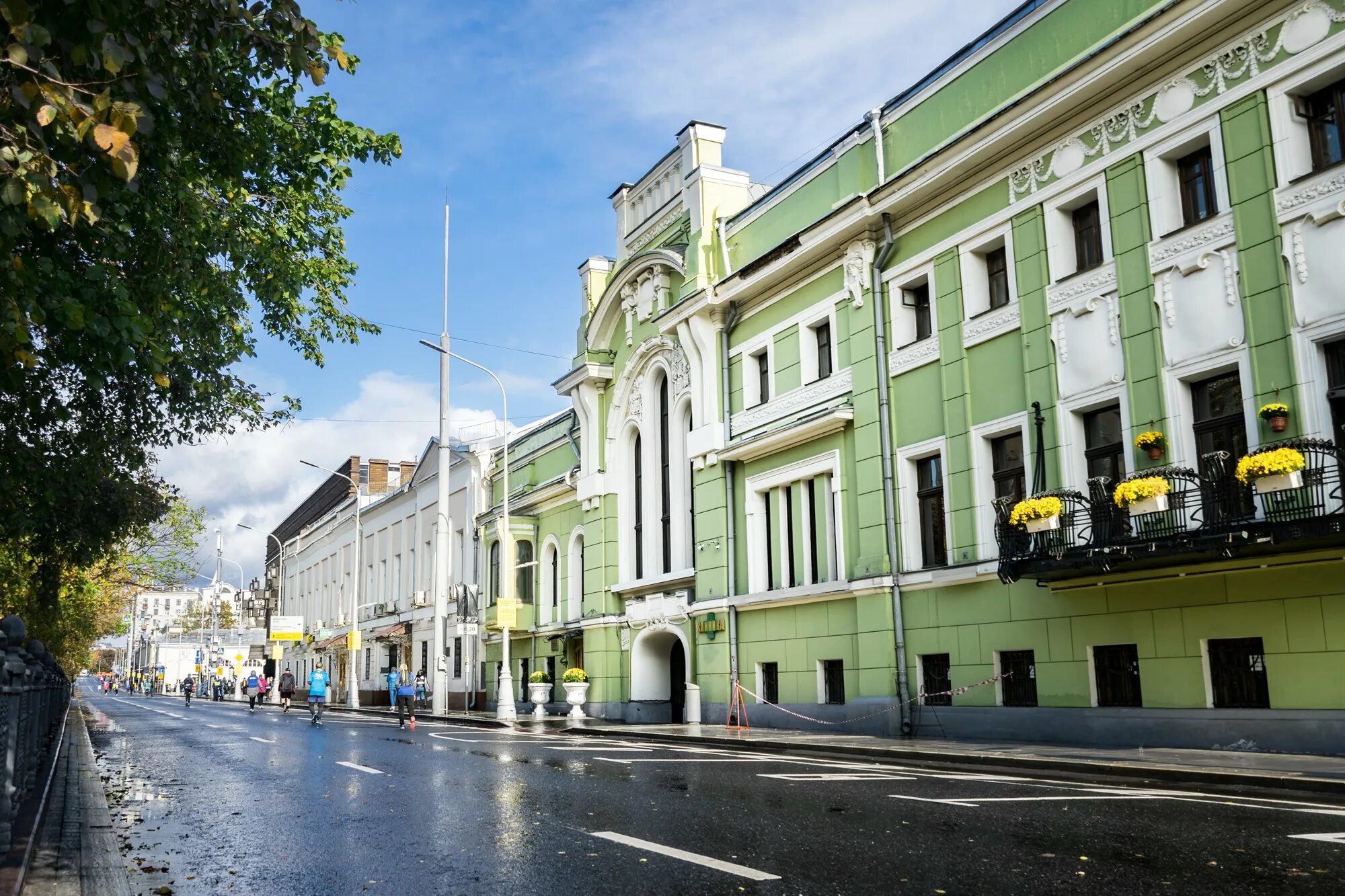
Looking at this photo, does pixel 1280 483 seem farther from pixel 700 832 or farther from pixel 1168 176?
pixel 700 832

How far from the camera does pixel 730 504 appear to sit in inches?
1061

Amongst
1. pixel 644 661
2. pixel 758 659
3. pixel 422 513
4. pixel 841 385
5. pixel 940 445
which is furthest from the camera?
pixel 422 513

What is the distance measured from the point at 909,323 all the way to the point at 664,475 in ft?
37.0

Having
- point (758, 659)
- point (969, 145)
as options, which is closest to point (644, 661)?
point (758, 659)

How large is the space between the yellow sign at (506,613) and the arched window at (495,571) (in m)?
5.64

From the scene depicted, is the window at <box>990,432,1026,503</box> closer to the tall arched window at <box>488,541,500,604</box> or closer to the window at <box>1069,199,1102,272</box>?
the window at <box>1069,199,1102,272</box>

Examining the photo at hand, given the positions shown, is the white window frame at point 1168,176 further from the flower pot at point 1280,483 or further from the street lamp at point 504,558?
the street lamp at point 504,558

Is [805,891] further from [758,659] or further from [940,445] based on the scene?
[758,659]

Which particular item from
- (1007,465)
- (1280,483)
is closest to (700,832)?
(1280,483)

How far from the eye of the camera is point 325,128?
15.1 m

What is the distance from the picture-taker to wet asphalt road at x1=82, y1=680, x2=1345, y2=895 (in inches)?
255

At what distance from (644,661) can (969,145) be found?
57.3 feet

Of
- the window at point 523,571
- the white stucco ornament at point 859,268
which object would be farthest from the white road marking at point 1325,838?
the window at point 523,571

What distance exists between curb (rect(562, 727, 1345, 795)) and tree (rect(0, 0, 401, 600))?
1027 centimetres
